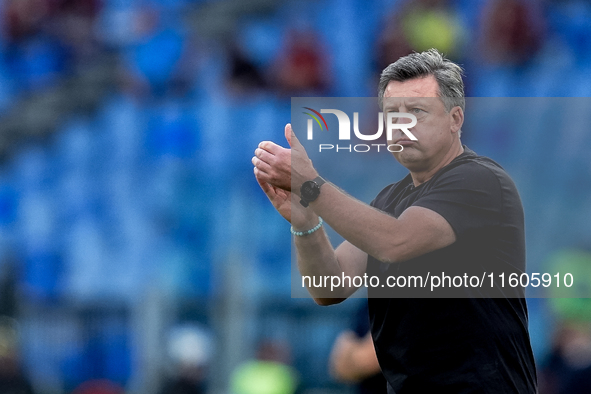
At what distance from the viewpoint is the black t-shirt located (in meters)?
2.10

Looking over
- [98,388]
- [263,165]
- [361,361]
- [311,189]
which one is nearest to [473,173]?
[311,189]

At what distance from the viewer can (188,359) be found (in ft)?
18.5

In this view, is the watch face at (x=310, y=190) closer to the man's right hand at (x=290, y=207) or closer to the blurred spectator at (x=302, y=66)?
the man's right hand at (x=290, y=207)

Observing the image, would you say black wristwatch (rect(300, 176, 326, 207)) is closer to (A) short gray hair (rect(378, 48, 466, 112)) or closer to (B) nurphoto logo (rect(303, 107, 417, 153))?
(B) nurphoto logo (rect(303, 107, 417, 153))

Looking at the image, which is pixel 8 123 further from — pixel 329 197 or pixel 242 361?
pixel 329 197

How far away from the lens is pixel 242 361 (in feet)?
18.9

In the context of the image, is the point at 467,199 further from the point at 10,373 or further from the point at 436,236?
the point at 10,373

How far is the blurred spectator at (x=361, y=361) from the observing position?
10.6ft

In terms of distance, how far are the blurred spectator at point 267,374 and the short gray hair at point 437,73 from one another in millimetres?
3729

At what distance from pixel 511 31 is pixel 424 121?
4373 millimetres

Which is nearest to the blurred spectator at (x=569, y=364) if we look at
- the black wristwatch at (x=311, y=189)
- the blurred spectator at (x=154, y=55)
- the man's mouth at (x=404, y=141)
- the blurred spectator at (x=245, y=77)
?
the man's mouth at (x=404, y=141)

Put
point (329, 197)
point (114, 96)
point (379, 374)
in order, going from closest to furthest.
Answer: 1. point (329, 197)
2. point (379, 374)
3. point (114, 96)

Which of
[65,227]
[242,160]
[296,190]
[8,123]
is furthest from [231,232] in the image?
[296,190]

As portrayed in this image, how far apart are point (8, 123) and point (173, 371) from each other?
9.75 feet
